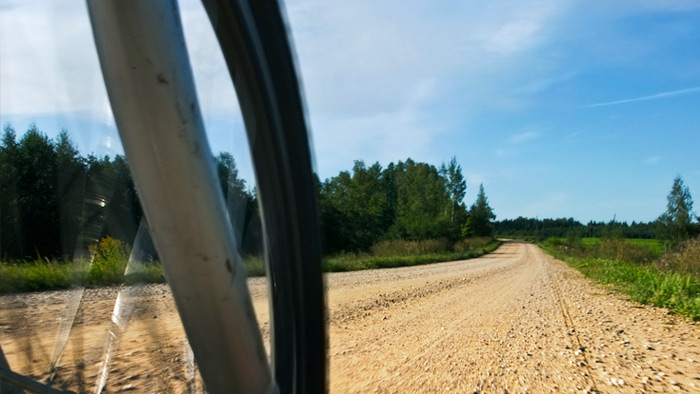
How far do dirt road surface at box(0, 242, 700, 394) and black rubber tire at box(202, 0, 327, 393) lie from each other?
0.10 meters

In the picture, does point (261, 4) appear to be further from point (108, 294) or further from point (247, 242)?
point (108, 294)

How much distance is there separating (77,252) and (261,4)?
561 mm

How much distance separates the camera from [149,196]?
70 cm

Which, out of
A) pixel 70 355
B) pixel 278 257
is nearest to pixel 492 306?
pixel 278 257

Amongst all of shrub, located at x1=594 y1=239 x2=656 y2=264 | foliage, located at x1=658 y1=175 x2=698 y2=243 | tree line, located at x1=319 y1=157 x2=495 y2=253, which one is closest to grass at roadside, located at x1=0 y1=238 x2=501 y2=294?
shrub, located at x1=594 y1=239 x2=656 y2=264

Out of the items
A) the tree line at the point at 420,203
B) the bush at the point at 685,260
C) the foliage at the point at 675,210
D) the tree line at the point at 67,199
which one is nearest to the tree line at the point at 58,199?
the tree line at the point at 67,199

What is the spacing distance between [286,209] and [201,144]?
0.46 meters

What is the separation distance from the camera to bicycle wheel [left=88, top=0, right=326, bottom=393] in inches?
26.2

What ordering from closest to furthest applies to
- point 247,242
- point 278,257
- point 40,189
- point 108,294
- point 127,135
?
point 127,135 → point 40,189 → point 108,294 → point 247,242 → point 278,257

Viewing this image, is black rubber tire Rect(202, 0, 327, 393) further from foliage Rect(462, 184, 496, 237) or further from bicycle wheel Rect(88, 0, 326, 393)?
foliage Rect(462, 184, 496, 237)

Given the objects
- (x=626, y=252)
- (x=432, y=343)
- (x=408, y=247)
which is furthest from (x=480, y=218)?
(x=432, y=343)

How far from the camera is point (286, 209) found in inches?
46.4

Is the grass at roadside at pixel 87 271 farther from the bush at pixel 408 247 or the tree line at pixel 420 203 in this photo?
the tree line at pixel 420 203

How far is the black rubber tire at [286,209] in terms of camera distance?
110 cm
